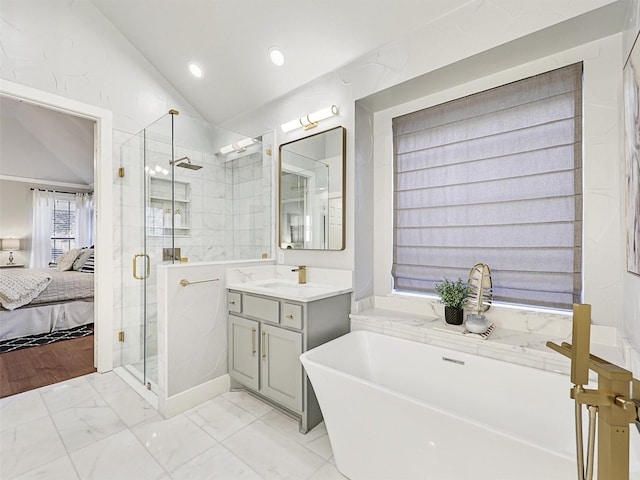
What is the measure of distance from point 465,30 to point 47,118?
5.32 m

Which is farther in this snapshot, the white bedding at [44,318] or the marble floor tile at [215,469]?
the white bedding at [44,318]

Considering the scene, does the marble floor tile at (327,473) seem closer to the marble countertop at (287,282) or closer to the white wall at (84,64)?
the marble countertop at (287,282)

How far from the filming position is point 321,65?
247cm

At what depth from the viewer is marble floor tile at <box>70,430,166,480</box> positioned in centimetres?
161

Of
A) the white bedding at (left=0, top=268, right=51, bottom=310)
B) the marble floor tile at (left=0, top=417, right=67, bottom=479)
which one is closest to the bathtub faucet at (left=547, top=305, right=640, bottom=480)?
the marble floor tile at (left=0, top=417, right=67, bottom=479)

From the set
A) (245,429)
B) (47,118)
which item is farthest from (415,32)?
(47,118)

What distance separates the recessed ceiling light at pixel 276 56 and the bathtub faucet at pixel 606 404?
2.66 metres

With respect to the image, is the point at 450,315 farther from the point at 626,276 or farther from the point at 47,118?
the point at 47,118

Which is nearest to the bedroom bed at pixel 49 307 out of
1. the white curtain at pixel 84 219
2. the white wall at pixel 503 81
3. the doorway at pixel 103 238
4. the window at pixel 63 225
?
the doorway at pixel 103 238

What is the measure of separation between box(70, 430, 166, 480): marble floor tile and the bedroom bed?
280cm

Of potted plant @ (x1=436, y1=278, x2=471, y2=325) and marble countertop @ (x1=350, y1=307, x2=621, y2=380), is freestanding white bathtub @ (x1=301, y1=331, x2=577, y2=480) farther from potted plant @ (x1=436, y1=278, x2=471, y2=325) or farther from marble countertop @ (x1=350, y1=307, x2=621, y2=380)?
potted plant @ (x1=436, y1=278, x2=471, y2=325)

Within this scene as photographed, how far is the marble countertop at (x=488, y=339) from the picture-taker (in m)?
1.56

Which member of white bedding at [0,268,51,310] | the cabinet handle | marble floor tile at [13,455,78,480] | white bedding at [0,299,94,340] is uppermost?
white bedding at [0,268,51,310]

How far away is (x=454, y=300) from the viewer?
199cm
